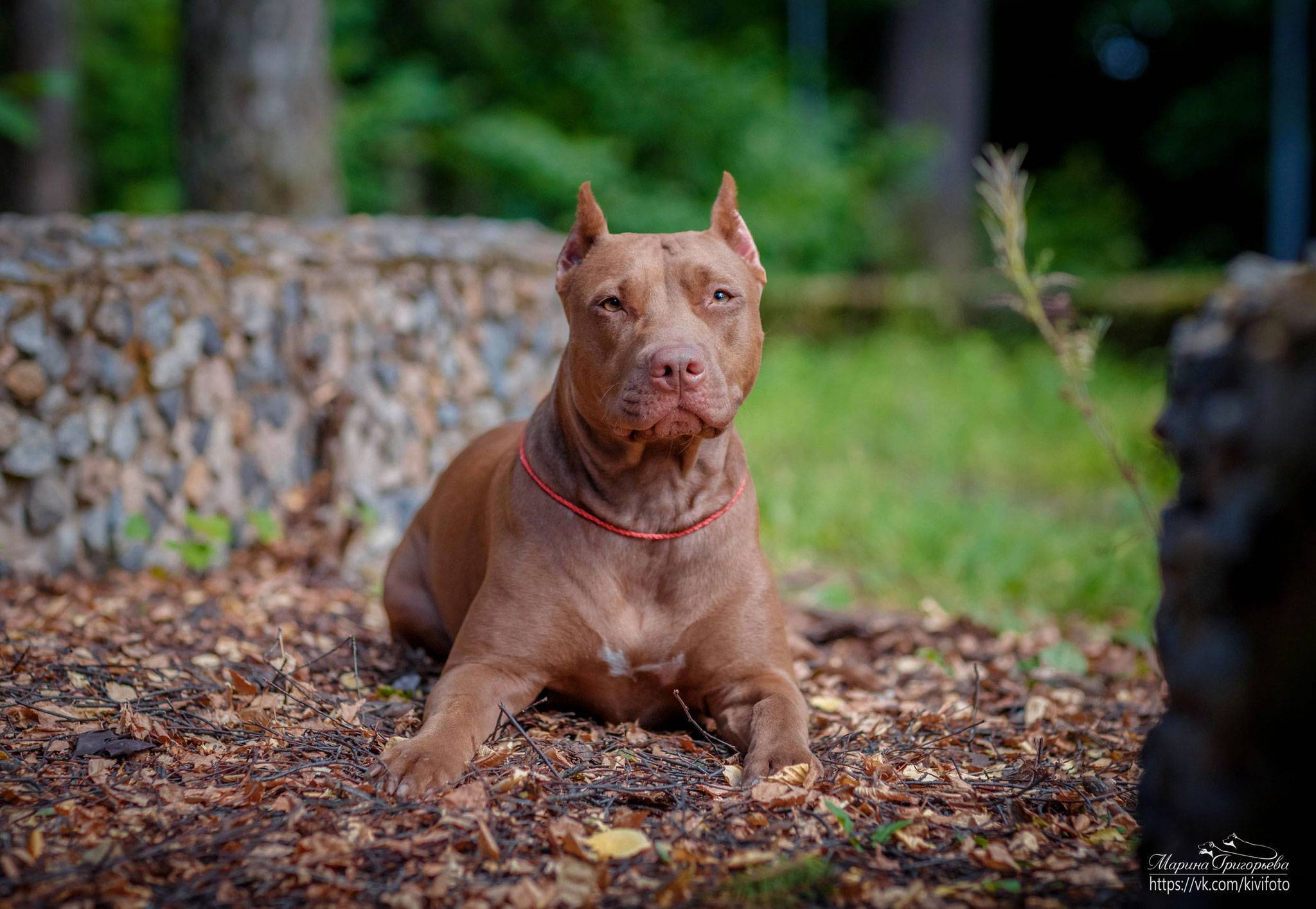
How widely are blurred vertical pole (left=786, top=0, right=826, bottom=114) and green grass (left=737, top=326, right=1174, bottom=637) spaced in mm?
5097

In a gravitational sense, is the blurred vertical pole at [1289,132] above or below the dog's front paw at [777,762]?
above

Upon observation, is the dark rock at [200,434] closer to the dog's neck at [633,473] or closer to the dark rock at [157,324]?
the dark rock at [157,324]

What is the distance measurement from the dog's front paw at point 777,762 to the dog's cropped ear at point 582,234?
148 cm

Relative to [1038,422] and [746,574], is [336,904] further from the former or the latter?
[1038,422]

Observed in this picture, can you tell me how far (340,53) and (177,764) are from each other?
11728 millimetres

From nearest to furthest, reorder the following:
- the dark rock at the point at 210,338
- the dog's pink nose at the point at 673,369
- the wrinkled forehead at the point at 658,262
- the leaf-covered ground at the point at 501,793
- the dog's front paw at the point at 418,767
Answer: the leaf-covered ground at the point at 501,793, the dog's front paw at the point at 418,767, the dog's pink nose at the point at 673,369, the wrinkled forehead at the point at 658,262, the dark rock at the point at 210,338

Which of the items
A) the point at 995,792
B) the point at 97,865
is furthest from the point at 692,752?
the point at 97,865

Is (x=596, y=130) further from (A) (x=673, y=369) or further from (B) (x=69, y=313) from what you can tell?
(A) (x=673, y=369)

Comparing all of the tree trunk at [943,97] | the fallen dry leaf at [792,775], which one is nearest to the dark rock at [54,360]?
the fallen dry leaf at [792,775]

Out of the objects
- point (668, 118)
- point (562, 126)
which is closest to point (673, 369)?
point (668, 118)

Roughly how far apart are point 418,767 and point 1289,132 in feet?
52.4

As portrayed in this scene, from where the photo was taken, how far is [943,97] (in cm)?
1494

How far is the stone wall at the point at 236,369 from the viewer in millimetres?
4656

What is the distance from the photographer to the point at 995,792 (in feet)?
9.27
